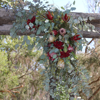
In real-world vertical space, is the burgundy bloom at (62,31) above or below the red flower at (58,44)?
above

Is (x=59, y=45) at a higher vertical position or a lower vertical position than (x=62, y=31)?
lower

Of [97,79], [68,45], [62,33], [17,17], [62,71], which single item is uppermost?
[17,17]

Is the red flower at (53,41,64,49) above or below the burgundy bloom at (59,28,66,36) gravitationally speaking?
below

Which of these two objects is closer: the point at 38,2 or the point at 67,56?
the point at 67,56

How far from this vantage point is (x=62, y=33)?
127cm

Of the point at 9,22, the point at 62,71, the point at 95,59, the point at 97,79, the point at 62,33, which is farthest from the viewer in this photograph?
the point at 97,79

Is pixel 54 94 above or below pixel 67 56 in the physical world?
below

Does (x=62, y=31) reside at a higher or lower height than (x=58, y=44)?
higher

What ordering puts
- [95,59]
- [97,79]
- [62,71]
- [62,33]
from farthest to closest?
1. [97,79]
2. [95,59]
3. [62,71]
4. [62,33]

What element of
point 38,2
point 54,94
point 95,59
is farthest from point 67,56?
point 95,59

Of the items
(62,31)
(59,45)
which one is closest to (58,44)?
(59,45)

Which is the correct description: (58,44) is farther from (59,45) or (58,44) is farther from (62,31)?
(62,31)

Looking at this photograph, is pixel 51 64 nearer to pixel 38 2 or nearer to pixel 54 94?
pixel 54 94

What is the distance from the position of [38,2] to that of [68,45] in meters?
0.56
